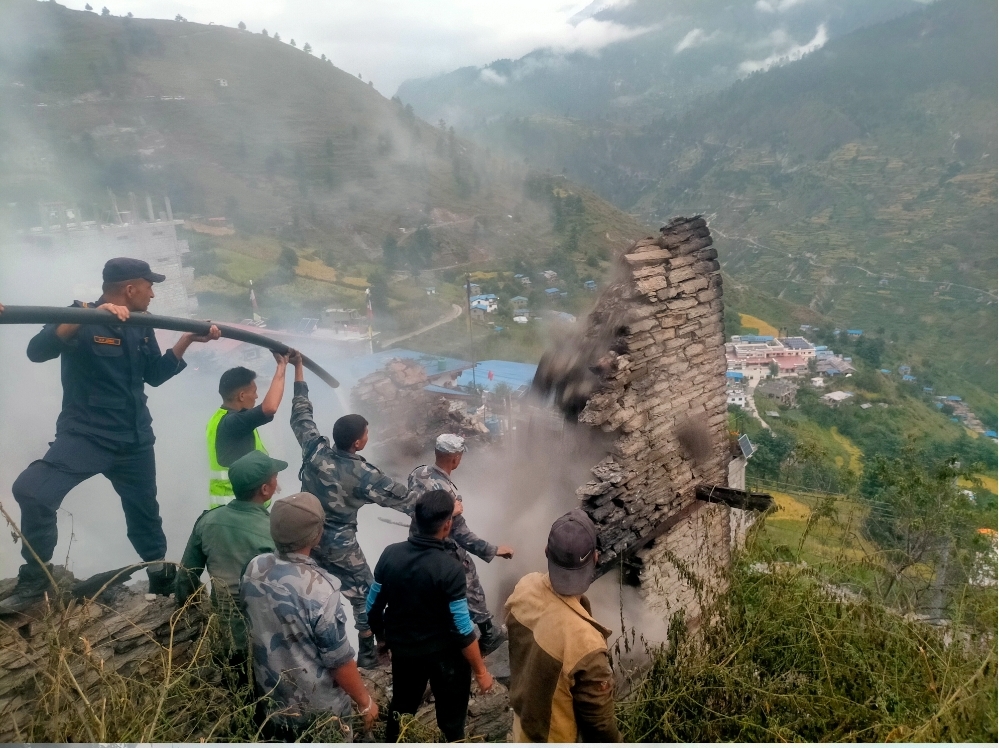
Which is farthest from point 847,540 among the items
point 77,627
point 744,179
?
point 744,179

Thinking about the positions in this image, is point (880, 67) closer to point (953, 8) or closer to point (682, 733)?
point (953, 8)

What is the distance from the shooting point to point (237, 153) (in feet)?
14.6

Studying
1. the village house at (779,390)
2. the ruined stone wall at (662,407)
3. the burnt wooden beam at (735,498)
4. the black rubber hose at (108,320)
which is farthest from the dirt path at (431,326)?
the village house at (779,390)

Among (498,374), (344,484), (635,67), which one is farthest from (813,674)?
(635,67)

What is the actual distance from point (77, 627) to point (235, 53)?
3792 mm

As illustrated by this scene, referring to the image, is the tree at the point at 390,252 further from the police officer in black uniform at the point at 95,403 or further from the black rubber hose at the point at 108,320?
the police officer in black uniform at the point at 95,403

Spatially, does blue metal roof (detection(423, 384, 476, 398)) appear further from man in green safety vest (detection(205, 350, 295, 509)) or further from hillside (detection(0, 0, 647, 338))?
man in green safety vest (detection(205, 350, 295, 509))

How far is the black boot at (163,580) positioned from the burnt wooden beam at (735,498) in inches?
147

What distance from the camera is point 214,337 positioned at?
3.40 metres

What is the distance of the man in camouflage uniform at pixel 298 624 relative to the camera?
7.76 feet

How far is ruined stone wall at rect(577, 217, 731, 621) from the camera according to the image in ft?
13.3

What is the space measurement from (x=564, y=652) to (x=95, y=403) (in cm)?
281

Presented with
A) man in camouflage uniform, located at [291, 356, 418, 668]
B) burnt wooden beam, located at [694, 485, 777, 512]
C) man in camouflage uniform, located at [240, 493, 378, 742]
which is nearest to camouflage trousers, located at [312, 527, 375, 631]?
man in camouflage uniform, located at [291, 356, 418, 668]

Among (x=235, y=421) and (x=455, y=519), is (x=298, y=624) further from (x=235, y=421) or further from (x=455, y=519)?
(x=235, y=421)
